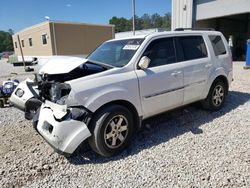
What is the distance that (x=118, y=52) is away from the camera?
3.96m

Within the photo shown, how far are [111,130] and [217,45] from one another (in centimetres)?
331

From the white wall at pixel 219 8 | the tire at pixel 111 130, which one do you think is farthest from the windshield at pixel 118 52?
the white wall at pixel 219 8

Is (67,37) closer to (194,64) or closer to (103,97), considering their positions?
(194,64)

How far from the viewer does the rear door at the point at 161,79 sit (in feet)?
11.6

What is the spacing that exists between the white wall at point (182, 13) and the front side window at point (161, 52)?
12.6 m

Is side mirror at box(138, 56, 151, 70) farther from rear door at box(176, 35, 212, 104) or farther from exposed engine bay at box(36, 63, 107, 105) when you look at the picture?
rear door at box(176, 35, 212, 104)

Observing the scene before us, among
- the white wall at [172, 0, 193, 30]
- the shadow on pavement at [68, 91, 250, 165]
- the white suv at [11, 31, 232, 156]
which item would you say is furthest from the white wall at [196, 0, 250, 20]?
the white suv at [11, 31, 232, 156]

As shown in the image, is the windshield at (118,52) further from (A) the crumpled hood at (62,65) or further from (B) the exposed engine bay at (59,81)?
(A) the crumpled hood at (62,65)

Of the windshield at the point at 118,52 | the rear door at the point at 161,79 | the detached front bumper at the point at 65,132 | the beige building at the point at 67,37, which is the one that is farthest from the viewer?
the beige building at the point at 67,37

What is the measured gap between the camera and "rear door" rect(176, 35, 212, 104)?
163 inches

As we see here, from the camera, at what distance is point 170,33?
4.07 m

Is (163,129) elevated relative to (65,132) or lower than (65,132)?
lower

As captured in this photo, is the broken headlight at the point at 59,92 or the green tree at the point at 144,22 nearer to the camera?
the broken headlight at the point at 59,92

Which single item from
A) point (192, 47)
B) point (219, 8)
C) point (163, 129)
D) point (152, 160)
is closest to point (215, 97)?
point (192, 47)
